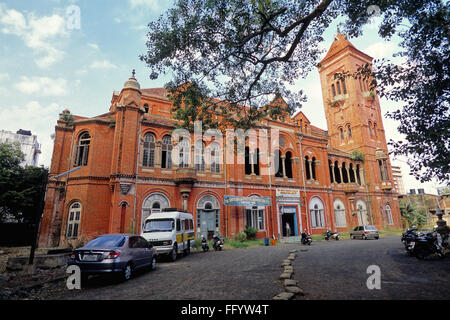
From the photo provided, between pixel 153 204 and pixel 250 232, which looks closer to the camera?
pixel 153 204

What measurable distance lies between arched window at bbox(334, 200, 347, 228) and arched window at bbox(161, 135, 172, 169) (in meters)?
20.6

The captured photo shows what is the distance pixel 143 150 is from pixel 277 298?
56.5ft

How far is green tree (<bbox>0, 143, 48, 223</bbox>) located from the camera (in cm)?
1937

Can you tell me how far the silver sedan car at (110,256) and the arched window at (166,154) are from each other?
1251 cm

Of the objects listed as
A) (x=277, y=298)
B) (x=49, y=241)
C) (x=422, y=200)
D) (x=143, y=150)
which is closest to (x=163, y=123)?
(x=143, y=150)

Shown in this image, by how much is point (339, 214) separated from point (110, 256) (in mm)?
28417

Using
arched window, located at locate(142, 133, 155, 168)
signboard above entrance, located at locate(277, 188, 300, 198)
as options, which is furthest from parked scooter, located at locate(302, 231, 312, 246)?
arched window, located at locate(142, 133, 155, 168)

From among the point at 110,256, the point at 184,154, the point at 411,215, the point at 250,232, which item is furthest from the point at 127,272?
the point at 411,215

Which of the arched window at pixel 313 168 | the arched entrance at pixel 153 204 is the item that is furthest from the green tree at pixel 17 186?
the arched window at pixel 313 168

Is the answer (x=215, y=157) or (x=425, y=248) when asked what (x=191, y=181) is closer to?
(x=215, y=157)

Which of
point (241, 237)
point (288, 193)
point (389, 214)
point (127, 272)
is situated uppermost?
point (288, 193)

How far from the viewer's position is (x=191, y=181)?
20.2 metres

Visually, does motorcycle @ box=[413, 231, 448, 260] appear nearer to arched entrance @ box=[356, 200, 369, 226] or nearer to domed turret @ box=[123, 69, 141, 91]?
domed turret @ box=[123, 69, 141, 91]
